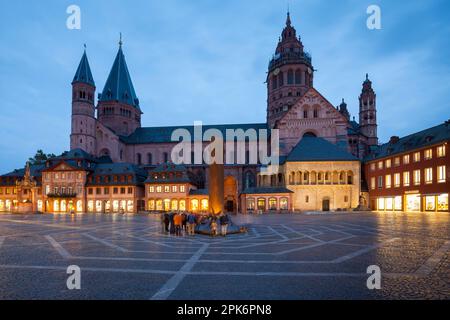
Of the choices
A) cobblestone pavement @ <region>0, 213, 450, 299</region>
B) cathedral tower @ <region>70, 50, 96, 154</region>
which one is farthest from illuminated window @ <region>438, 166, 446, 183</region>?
cathedral tower @ <region>70, 50, 96, 154</region>

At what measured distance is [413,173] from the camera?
1969 inches

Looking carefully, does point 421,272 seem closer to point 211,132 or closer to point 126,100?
point 211,132

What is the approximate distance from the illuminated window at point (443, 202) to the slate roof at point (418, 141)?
26.3 ft

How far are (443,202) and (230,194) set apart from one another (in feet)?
136

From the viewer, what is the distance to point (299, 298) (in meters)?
7.22

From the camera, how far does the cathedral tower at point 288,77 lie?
266 feet

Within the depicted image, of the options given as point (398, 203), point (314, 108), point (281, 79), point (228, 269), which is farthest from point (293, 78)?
point (228, 269)

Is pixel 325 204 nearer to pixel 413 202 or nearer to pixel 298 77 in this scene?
pixel 413 202

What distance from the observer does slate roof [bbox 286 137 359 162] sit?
5866 centimetres

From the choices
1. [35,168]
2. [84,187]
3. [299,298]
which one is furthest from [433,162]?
[35,168]

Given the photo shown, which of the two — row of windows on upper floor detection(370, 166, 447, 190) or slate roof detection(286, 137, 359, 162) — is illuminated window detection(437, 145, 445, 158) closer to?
row of windows on upper floor detection(370, 166, 447, 190)

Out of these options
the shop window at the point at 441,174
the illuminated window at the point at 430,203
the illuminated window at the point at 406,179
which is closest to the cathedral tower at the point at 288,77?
the illuminated window at the point at 406,179

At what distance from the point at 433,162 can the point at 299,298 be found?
48982mm

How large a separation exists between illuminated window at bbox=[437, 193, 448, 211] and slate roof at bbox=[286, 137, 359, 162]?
1645 centimetres
